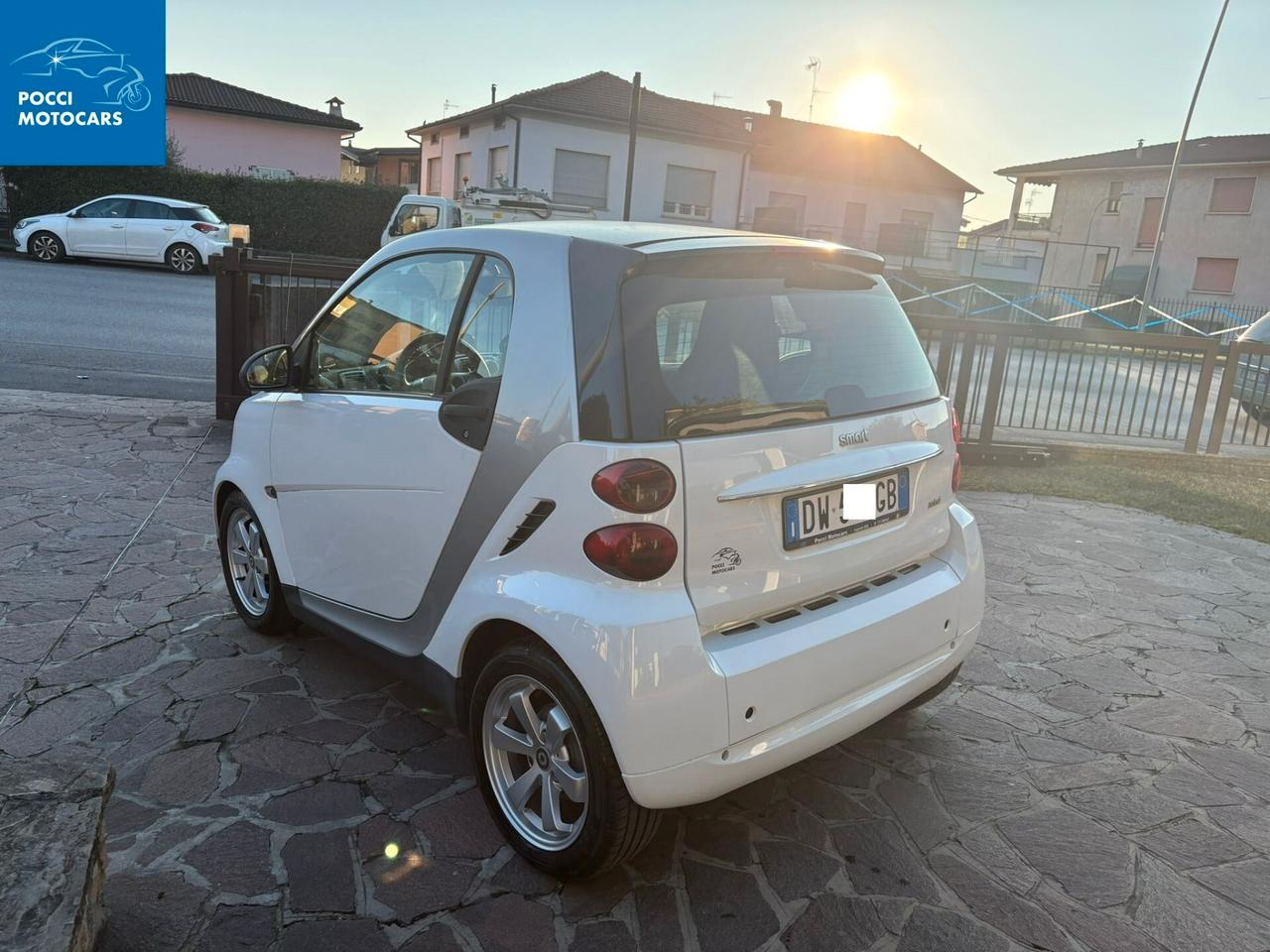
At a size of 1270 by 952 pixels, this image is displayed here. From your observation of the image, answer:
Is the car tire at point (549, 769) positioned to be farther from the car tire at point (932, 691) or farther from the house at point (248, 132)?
the house at point (248, 132)

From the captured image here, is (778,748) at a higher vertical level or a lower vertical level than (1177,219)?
lower

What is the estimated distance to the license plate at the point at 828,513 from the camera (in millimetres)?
2662

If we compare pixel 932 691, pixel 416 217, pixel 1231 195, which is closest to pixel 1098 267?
pixel 1231 195

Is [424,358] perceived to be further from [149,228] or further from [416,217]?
[149,228]

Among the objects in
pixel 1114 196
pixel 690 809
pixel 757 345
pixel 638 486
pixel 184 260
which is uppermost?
pixel 1114 196

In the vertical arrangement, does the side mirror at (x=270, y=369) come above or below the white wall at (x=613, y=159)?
below

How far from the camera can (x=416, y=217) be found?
2005cm

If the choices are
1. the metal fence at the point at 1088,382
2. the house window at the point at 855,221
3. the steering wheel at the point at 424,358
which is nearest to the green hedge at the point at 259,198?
the house window at the point at 855,221

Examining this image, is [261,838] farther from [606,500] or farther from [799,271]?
[799,271]

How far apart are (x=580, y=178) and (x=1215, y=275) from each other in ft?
85.2

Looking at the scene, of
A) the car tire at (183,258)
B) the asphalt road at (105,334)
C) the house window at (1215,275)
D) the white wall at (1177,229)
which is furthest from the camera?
the house window at (1215,275)

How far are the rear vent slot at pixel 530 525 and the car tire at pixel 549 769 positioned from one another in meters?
0.26

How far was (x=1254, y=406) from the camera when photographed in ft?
34.0

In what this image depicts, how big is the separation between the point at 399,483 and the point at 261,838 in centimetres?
113
